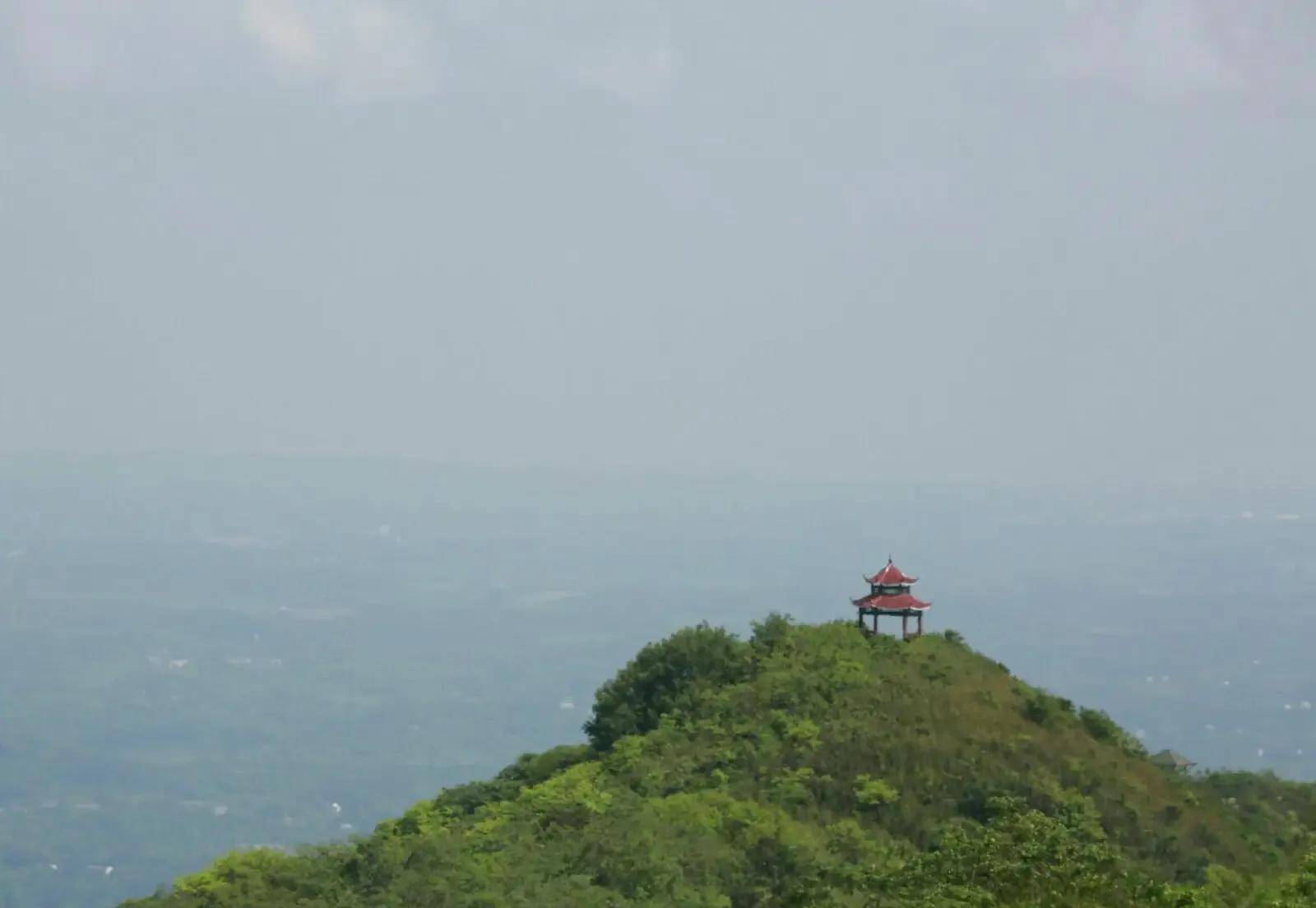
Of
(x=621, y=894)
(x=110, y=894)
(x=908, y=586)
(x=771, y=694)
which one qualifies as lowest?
(x=110, y=894)

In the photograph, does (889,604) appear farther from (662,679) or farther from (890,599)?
(662,679)

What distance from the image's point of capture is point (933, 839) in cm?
3759

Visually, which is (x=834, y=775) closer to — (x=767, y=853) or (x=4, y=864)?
(x=767, y=853)

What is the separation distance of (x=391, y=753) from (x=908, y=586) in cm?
13974

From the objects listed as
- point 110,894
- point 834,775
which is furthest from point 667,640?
point 110,894

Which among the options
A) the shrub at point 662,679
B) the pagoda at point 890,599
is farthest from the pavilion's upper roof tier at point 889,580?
the shrub at point 662,679

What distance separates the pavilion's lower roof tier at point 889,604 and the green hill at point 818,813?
1.12 m

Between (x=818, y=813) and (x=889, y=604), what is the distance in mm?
13829

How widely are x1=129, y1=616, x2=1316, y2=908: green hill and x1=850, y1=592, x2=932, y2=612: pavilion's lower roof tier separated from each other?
3.68ft

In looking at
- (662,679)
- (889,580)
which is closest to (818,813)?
(662,679)

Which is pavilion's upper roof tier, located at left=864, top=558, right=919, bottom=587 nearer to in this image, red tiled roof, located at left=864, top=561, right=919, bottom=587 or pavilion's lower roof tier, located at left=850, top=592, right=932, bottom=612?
red tiled roof, located at left=864, top=561, right=919, bottom=587

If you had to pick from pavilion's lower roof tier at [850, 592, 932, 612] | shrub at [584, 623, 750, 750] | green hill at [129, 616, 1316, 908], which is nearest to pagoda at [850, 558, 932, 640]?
pavilion's lower roof tier at [850, 592, 932, 612]

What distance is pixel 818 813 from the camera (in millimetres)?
39688

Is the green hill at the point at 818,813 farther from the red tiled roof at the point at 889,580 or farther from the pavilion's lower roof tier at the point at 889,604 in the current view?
the red tiled roof at the point at 889,580
